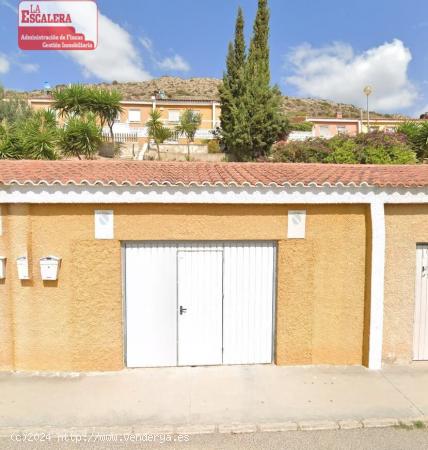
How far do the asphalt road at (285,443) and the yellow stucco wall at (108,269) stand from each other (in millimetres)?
1677

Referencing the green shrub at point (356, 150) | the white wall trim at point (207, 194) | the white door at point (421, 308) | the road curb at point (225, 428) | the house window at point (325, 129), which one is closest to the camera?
the road curb at point (225, 428)

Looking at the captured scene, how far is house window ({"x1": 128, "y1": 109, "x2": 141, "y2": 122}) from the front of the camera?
30.6 metres

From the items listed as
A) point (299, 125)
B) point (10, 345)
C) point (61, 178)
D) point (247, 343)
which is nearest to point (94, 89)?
point (61, 178)

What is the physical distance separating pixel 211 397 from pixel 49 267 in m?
3.33

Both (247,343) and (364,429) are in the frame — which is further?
(247,343)

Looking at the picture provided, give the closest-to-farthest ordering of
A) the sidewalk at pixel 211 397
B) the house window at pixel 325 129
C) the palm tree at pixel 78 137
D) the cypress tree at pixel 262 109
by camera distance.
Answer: the sidewalk at pixel 211 397 < the palm tree at pixel 78 137 < the cypress tree at pixel 262 109 < the house window at pixel 325 129

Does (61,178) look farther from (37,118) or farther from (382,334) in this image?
(37,118)

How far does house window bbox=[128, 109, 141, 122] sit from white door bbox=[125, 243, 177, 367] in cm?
2756

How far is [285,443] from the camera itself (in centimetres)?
419

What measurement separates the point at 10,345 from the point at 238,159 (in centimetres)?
1889

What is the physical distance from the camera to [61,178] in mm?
5531

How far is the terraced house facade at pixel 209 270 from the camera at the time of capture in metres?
5.57

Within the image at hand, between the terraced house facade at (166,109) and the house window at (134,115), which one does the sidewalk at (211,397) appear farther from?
the house window at (134,115)

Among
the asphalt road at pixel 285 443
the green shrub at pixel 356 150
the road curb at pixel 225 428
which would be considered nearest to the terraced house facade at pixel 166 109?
the green shrub at pixel 356 150
